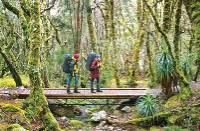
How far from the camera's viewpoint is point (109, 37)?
20469 millimetres

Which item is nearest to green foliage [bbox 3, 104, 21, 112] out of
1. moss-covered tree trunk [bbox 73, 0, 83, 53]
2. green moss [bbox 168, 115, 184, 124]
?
green moss [bbox 168, 115, 184, 124]

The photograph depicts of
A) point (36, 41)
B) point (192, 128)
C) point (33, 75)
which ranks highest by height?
point (36, 41)

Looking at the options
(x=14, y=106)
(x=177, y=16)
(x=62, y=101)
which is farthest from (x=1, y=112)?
(x=177, y=16)

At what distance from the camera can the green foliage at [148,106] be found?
14.3 meters

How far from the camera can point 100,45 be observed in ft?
81.6

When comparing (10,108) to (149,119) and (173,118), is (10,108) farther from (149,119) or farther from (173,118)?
(173,118)

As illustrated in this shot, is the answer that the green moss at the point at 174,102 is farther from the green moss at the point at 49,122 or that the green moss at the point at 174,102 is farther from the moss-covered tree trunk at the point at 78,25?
the moss-covered tree trunk at the point at 78,25

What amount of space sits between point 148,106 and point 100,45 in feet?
36.2

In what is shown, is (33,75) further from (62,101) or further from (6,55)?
(62,101)

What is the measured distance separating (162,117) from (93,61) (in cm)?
308

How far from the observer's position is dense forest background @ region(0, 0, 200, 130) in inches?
448

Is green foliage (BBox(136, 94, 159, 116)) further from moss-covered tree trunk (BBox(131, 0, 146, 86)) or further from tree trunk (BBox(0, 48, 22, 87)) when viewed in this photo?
tree trunk (BBox(0, 48, 22, 87))

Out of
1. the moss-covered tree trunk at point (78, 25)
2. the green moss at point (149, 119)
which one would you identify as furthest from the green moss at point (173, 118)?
the moss-covered tree trunk at point (78, 25)

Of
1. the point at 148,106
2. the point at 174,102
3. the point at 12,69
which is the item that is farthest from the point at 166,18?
the point at 12,69
